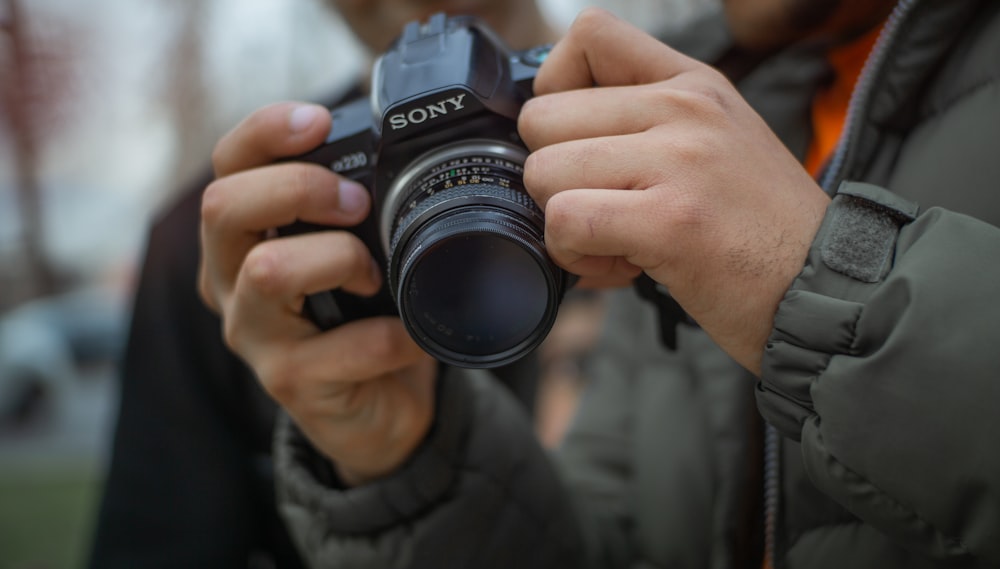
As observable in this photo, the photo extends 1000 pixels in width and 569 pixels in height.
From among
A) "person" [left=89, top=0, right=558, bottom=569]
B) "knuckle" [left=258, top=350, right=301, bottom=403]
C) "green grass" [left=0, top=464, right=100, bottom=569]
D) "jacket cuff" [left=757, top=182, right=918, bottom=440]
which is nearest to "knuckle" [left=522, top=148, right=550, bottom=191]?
"jacket cuff" [left=757, top=182, right=918, bottom=440]

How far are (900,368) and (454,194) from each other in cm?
30

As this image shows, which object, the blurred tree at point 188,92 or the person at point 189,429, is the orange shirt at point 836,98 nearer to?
the person at point 189,429

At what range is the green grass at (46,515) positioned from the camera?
1.84 metres

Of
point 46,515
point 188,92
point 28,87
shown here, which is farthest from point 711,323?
point 46,515

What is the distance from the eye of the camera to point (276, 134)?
57cm

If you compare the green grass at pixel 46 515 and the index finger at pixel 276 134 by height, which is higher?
the index finger at pixel 276 134

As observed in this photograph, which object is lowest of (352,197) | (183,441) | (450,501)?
(183,441)

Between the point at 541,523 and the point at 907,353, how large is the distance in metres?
0.42

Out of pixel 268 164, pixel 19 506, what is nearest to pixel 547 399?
pixel 268 164

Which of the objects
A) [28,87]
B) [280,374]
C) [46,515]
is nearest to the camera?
[280,374]

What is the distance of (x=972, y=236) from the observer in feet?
1.24

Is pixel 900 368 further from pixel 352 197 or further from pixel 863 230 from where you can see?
pixel 352 197

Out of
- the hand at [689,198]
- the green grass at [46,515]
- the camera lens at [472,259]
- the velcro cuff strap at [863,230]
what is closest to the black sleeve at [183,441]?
the camera lens at [472,259]

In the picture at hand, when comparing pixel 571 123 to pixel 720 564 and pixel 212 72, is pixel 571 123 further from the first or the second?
pixel 212 72
